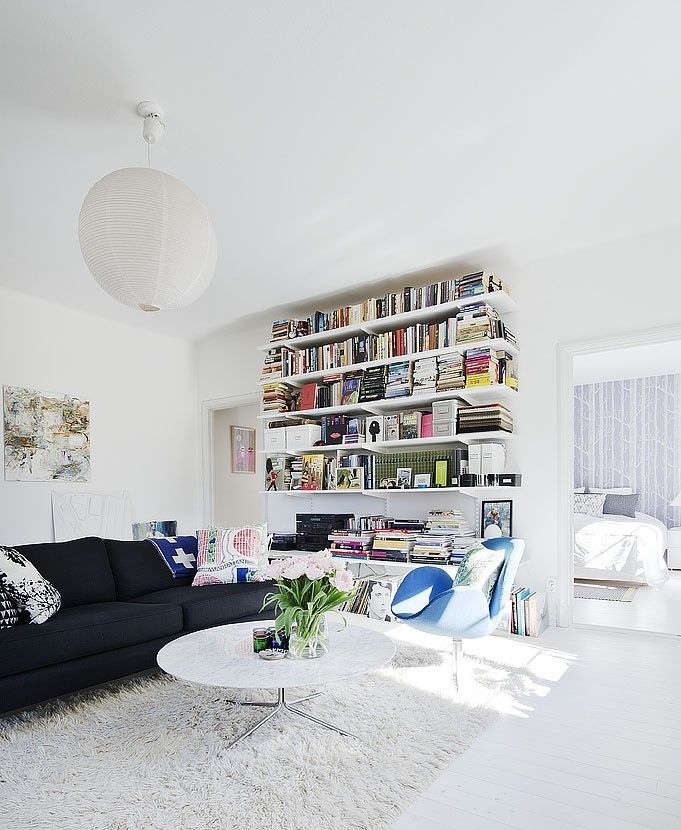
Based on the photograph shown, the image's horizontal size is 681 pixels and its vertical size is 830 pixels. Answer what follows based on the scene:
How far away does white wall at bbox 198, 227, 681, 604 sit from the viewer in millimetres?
4215

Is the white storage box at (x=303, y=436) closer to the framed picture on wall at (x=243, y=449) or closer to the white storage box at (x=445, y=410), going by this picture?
the white storage box at (x=445, y=410)

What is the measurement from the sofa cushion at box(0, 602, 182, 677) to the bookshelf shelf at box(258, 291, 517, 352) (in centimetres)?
262

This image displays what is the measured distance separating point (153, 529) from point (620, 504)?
541cm

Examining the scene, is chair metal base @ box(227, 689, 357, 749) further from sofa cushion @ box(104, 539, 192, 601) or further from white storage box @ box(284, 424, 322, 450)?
white storage box @ box(284, 424, 322, 450)

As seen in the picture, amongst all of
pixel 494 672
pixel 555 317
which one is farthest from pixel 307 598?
pixel 555 317

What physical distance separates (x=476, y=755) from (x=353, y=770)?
50 cm

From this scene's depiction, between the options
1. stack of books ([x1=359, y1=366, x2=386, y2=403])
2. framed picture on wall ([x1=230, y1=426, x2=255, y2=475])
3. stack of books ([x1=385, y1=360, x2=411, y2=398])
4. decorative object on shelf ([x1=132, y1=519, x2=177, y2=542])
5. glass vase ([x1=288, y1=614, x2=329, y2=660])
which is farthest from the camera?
framed picture on wall ([x1=230, y1=426, x2=255, y2=475])

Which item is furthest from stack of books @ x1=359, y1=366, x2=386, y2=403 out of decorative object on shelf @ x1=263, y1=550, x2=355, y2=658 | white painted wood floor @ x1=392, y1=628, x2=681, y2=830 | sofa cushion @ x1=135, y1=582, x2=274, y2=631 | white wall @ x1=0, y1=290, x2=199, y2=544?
decorative object on shelf @ x1=263, y1=550, x2=355, y2=658

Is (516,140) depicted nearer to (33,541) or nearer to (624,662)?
(624,662)

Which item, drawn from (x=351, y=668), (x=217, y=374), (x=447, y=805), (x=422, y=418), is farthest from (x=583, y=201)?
(x=217, y=374)

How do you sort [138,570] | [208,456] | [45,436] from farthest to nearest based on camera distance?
[208,456], [45,436], [138,570]

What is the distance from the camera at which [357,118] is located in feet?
9.53

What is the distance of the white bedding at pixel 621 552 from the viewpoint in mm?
6066

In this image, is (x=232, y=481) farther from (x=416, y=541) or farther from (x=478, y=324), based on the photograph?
(x=478, y=324)
